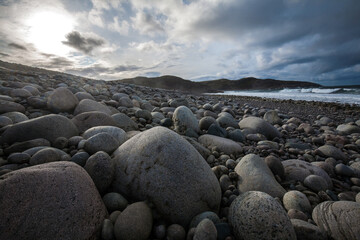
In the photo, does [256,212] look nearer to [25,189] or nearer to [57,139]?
[25,189]

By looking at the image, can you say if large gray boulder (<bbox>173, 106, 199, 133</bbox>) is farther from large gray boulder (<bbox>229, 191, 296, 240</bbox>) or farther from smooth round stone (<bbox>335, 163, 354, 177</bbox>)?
smooth round stone (<bbox>335, 163, 354, 177</bbox>)

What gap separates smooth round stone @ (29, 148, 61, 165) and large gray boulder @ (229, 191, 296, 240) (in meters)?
1.65

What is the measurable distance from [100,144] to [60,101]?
234 centimetres

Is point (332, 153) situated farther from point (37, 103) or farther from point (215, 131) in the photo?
point (37, 103)

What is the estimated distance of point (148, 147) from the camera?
1625mm

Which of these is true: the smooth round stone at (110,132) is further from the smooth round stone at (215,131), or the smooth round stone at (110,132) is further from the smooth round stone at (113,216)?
the smooth round stone at (215,131)

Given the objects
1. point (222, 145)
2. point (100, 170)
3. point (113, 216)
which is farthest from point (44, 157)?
point (222, 145)

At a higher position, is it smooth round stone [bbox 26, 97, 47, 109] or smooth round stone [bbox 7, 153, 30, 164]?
smooth round stone [bbox 26, 97, 47, 109]

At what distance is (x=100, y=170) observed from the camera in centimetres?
146

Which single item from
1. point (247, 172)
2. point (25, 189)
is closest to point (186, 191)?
point (247, 172)

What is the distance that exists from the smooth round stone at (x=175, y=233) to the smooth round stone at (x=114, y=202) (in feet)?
1.39

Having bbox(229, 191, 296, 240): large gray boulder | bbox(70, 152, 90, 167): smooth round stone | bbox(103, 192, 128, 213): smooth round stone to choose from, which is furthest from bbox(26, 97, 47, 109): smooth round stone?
bbox(229, 191, 296, 240): large gray boulder

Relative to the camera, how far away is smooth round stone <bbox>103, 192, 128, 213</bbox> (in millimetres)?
1371

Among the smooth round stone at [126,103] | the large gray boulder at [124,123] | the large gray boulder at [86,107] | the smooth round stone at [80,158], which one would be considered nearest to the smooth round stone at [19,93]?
the large gray boulder at [86,107]
